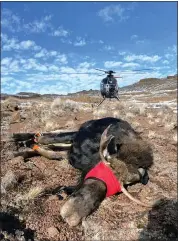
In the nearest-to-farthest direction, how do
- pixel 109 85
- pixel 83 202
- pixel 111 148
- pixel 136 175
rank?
pixel 83 202 → pixel 136 175 → pixel 111 148 → pixel 109 85

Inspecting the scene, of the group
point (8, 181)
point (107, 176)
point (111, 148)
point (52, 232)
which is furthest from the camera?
point (8, 181)

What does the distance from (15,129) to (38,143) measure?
5.71 m

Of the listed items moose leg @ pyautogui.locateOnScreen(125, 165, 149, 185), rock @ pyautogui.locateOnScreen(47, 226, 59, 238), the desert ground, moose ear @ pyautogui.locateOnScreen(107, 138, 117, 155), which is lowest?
rock @ pyautogui.locateOnScreen(47, 226, 59, 238)

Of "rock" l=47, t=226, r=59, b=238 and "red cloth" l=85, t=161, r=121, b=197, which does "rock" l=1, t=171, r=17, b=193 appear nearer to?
"red cloth" l=85, t=161, r=121, b=197

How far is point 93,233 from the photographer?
19.3 ft

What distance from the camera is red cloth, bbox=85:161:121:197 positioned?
6797 millimetres

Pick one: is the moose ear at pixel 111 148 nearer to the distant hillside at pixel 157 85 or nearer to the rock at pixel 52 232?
the rock at pixel 52 232

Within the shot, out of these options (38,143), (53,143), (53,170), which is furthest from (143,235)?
(38,143)

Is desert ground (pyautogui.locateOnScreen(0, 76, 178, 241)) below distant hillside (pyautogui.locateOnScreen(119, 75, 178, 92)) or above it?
below

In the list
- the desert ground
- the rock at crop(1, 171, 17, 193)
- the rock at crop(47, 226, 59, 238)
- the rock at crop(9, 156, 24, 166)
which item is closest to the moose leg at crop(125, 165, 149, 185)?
the desert ground

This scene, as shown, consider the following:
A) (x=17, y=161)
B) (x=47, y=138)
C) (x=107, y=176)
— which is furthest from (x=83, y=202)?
(x=47, y=138)

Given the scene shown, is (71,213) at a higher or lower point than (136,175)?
lower

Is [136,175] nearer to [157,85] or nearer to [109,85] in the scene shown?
[109,85]

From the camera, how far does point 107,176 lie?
6.80 m
